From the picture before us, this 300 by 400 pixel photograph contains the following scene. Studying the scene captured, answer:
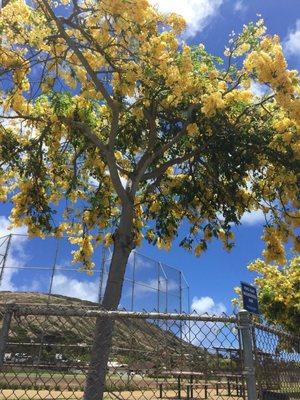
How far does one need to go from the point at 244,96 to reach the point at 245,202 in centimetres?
252

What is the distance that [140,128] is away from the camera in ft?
34.7

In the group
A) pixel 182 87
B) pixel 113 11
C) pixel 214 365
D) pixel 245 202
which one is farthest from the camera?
pixel 245 202

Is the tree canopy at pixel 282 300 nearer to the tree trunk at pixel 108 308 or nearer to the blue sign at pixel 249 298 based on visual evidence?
the blue sign at pixel 249 298

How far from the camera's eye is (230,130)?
31.3ft

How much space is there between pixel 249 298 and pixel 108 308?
2.84 metres

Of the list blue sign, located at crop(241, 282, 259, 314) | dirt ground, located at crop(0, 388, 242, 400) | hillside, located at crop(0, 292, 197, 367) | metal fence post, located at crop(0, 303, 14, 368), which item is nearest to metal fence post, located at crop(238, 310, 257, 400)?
hillside, located at crop(0, 292, 197, 367)

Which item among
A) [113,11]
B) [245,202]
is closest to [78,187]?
[245,202]

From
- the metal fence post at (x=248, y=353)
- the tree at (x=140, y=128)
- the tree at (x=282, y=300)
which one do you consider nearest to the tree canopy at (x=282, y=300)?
the tree at (x=282, y=300)

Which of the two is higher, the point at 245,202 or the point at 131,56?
the point at 131,56

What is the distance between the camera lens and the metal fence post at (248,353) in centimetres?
405

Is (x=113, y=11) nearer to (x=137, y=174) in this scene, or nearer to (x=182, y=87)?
(x=182, y=87)

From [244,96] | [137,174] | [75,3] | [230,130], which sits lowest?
[137,174]

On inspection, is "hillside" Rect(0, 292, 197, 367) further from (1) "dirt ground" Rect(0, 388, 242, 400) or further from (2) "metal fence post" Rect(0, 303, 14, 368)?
(1) "dirt ground" Rect(0, 388, 242, 400)

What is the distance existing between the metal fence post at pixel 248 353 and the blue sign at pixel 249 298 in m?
4.61
